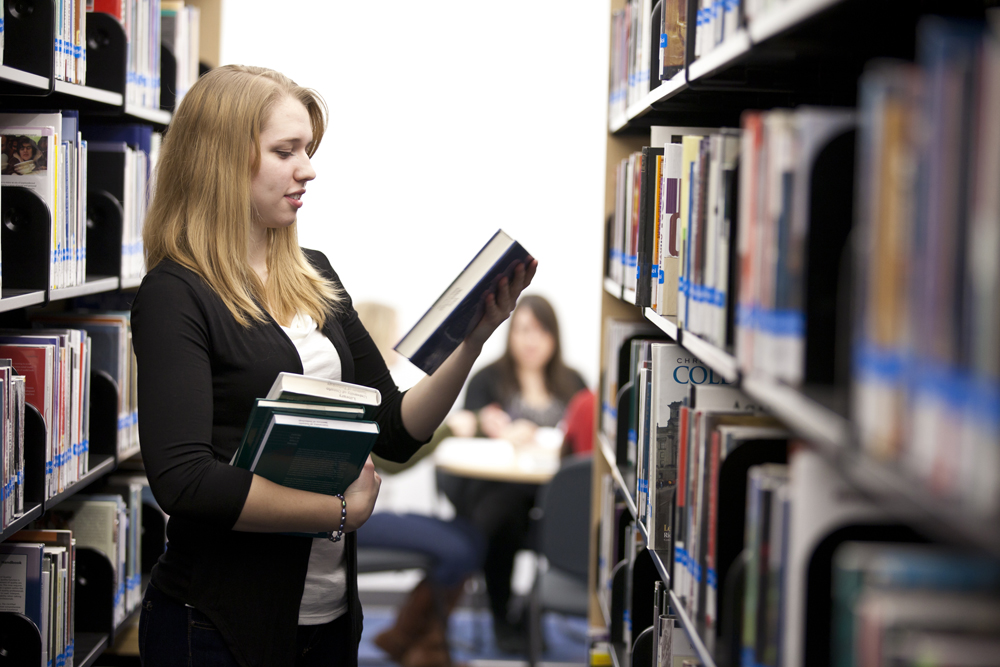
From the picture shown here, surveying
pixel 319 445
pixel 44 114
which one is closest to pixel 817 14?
pixel 319 445

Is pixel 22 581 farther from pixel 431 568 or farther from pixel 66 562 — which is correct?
pixel 431 568

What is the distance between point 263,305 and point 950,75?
3.94 ft

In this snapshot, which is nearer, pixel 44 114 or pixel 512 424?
pixel 44 114

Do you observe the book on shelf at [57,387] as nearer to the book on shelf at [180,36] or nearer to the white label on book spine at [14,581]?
the white label on book spine at [14,581]

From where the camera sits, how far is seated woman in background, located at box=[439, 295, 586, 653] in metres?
3.94

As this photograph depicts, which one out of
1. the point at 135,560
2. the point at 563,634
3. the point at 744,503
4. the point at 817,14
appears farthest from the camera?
the point at 563,634

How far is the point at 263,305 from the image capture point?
153 centimetres

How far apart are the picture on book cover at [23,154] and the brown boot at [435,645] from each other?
2.30 m

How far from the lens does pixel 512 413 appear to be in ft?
14.1

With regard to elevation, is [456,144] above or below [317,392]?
above

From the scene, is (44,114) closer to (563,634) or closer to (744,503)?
(744,503)

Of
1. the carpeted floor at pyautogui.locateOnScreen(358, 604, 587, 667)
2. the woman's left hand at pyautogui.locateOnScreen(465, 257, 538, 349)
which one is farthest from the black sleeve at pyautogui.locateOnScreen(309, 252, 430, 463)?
the carpeted floor at pyautogui.locateOnScreen(358, 604, 587, 667)

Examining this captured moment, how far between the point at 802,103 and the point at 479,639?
314 centimetres

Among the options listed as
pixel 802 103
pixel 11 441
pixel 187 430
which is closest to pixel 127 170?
pixel 11 441
